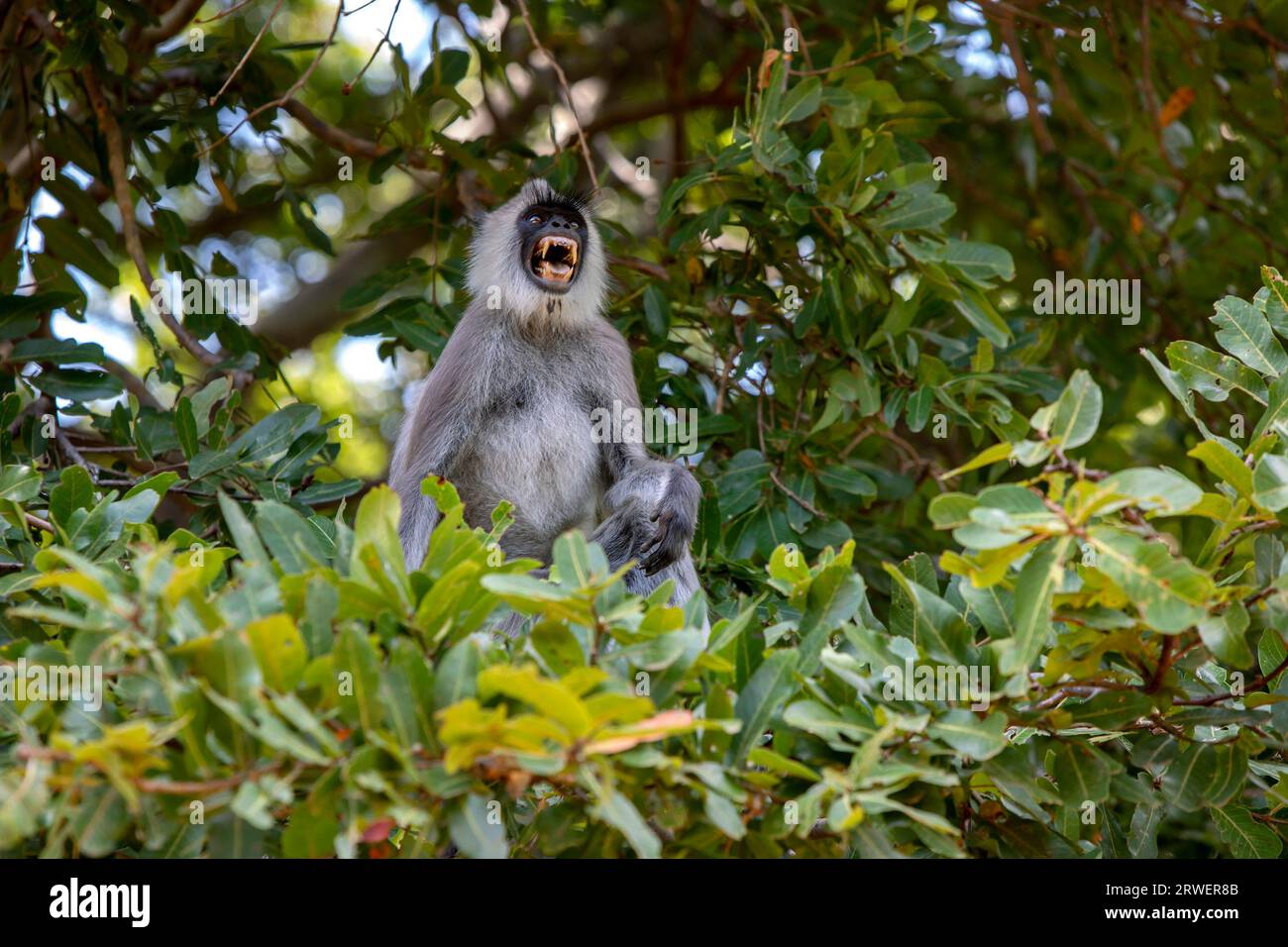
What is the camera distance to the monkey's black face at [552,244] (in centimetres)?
585

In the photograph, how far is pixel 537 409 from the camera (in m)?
5.68

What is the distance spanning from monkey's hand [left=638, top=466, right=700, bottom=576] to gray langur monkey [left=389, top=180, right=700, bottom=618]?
147mm

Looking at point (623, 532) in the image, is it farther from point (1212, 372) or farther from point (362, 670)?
point (362, 670)

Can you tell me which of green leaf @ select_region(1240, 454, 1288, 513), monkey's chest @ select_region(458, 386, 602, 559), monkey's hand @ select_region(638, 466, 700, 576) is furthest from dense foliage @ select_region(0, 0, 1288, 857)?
monkey's chest @ select_region(458, 386, 602, 559)

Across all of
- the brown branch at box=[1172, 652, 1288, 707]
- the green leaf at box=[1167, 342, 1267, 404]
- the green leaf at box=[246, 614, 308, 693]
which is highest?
the green leaf at box=[1167, 342, 1267, 404]

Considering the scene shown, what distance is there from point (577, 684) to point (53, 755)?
937 millimetres

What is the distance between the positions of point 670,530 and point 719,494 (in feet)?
1.66

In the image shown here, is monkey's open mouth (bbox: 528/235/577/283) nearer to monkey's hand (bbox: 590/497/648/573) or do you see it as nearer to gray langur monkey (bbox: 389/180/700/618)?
gray langur monkey (bbox: 389/180/700/618)

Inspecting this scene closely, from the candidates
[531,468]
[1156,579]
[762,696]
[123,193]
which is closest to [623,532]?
[531,468]

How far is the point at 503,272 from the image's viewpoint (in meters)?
6.02

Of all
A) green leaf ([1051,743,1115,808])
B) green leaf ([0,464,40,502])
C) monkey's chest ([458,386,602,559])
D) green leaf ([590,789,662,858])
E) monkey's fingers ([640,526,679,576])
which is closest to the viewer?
green leaf ([590,789,662,858])

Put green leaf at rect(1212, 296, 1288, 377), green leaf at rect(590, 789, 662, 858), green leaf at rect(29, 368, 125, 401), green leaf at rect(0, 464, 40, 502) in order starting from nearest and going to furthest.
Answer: green leaf at rect(590, 789, 662, 858) → green leaf at rect(1212, 296, 1288, 377) → green leaf at rect(0, 464, 40, 502) → green leaf at rect(29, 368, 125, 401)

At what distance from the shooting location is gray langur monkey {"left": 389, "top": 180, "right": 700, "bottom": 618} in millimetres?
5441

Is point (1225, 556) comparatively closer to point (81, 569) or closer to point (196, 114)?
point (81, 569)
